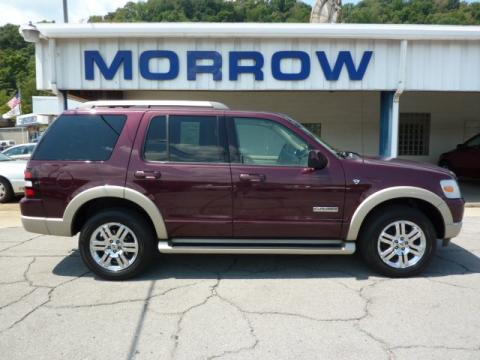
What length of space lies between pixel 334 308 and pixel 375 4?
1726 inches

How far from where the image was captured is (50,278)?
4543 millimetres

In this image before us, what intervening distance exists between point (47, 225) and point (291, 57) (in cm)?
593

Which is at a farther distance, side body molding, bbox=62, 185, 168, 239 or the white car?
the white car

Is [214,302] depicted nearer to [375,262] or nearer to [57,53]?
[375,262]

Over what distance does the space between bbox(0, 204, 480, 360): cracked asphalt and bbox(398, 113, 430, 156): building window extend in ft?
32.0

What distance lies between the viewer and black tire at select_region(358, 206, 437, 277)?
4.37 metres

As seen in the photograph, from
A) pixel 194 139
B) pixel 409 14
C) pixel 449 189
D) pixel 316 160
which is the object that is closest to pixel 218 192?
pixel 194 139

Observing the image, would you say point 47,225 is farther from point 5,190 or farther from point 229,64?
point 5,190

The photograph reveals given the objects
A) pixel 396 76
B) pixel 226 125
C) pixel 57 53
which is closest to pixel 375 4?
pixel 396 76

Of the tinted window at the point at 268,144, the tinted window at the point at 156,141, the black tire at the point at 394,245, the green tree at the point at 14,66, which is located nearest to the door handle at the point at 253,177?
the tinted window at the point at 268,144

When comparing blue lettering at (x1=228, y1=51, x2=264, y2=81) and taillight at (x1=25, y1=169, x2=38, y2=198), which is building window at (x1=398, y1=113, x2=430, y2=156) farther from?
taillight at (x1=25, y1=169, x2=38, y2=198)

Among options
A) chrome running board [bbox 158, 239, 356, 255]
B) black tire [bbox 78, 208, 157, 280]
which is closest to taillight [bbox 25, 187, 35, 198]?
black tire [bbox 78, 208, 157, 280]

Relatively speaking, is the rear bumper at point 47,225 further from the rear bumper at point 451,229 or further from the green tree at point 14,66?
the green tree at point 14,66

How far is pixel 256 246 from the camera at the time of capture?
4.34 metres
